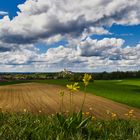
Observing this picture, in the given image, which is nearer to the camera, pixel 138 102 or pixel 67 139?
pixel 67 139

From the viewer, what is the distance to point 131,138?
767 cm

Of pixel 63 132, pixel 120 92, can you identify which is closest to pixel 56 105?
pixel 120 92

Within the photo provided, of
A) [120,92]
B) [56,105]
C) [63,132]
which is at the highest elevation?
[63,132]

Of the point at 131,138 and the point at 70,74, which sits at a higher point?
the point at 70,74

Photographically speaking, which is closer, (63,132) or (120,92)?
(63,132)

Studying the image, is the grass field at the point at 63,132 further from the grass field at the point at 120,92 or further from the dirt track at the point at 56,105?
the grass field at the point at 120,92

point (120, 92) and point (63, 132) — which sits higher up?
point (63, 132)

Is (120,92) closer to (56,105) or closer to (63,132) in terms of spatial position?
(56,105)

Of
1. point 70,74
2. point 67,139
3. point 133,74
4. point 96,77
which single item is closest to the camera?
point 67,139

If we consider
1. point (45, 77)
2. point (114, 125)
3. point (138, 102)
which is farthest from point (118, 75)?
point (114, 125)

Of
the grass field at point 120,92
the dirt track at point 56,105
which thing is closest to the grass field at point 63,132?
A: the dirt track at point 56,105

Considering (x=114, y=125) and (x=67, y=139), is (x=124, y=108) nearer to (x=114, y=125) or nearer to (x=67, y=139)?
(x=114, y=125)

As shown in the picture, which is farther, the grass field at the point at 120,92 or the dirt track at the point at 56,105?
the grass field at the point at 120,92

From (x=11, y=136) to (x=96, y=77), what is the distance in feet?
283
